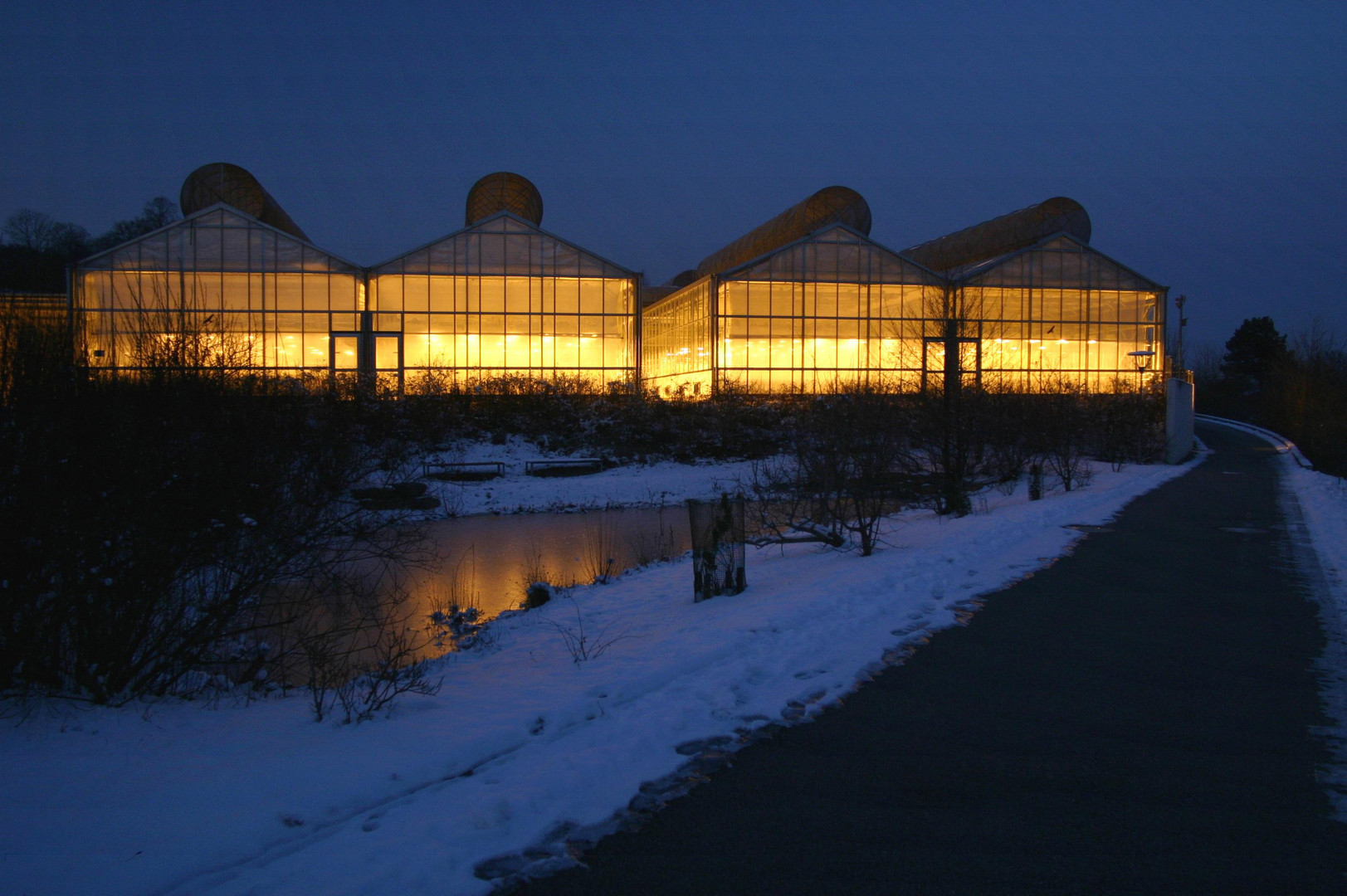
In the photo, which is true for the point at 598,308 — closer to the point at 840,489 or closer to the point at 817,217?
the point at 817,217

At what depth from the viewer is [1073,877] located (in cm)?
379

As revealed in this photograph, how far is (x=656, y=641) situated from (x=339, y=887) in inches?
189

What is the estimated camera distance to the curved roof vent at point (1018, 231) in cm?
4494

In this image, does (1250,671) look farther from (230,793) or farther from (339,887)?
(230,793)

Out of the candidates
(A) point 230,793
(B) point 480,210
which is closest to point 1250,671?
(A) point 230,793

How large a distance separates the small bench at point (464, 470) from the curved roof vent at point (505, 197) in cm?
1971

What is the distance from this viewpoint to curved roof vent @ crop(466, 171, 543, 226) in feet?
150

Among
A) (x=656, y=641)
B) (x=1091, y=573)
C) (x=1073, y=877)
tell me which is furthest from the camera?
(x=1091, y=573)

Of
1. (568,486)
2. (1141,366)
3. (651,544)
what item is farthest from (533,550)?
(1141,366)

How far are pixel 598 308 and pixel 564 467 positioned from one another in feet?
29.5

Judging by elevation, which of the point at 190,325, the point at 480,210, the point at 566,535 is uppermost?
the point at 480,210

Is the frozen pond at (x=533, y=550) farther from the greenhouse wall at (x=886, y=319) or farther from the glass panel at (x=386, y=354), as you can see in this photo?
the glass panel at (x=386, y=354)

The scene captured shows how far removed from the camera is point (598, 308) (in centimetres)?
3647

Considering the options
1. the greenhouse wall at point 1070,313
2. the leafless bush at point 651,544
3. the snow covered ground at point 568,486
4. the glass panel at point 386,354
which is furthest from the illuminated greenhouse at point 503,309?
the leafless bush at point 651,544
